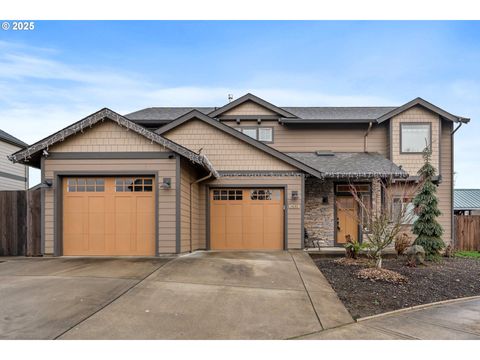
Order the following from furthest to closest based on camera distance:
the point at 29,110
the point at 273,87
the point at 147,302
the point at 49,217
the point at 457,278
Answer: the point at 273,87 < the point at 29,110 < the point at 49,217 < the point at 457,278 < the point at 147,302

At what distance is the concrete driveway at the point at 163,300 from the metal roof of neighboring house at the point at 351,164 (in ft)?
16.0

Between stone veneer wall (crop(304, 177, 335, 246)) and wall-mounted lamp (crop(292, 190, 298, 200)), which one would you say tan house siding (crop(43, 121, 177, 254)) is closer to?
wall-mounted lamp (crop(292, 190, 298, 200))

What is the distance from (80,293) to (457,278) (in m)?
8.03

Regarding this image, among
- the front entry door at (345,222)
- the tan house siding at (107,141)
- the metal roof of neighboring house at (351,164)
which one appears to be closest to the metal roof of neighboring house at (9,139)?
the tan house siding at (107,141)

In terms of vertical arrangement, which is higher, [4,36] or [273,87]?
[273,87]

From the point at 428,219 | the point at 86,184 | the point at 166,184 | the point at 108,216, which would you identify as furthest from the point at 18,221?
the point at 428,219

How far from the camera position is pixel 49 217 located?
880cm

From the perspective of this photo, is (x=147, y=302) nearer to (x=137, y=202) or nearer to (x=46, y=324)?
(x=46, y=324)

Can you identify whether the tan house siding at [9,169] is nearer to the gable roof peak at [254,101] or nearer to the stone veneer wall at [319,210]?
the gable roof peak at [254,101]

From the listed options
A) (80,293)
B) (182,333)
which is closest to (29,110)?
(80,293)

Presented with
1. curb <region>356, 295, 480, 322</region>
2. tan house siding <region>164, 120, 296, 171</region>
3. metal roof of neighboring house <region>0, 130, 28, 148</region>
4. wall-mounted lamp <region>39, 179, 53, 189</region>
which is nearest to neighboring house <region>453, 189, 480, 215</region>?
tan house siding <region>164, 120, 296, 171</region>

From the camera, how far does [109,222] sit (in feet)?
29.2

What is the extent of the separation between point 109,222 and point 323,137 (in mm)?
9281

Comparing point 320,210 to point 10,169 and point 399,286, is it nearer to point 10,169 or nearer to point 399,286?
point 399,286
